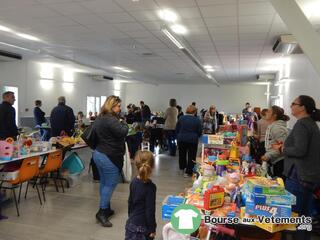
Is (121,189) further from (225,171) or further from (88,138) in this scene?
(225,171)

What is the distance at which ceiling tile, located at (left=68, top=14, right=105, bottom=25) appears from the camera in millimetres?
4363

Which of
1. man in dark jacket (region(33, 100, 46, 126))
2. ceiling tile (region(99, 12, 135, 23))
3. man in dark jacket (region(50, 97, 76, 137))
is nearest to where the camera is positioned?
ceiling tile (region(99, 12, 135, 23))

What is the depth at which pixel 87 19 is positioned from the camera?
452 centimetres

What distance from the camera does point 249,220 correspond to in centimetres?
173

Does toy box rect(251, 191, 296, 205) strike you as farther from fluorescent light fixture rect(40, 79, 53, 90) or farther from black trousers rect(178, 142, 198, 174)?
fluorescent light fixture rect(40, 79, 53, 90)

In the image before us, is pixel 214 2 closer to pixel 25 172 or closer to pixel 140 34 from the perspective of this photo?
pixel 140 34

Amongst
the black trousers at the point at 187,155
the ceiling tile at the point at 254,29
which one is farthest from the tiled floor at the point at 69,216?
the ceiling tile at the point at 254,29

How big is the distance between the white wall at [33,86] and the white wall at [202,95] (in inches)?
210

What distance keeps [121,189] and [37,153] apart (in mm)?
1471

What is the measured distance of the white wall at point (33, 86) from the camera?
8.81 m

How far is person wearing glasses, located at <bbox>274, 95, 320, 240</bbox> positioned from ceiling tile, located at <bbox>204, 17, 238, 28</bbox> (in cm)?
224

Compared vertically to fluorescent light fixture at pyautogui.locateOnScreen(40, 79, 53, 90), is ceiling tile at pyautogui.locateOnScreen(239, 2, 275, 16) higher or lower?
higher

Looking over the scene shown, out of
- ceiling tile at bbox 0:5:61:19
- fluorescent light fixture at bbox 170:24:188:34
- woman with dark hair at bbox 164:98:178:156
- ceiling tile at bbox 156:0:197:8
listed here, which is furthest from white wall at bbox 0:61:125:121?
ceiling tile at bbox 156:0:197:8

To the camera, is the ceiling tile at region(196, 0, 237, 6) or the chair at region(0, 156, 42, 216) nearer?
the chair at region(0, 156, 42, 216)
